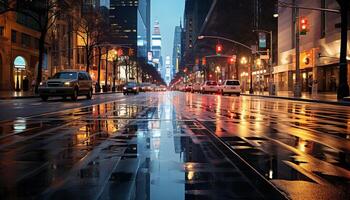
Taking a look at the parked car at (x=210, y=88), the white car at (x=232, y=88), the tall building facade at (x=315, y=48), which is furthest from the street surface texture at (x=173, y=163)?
the parked car at (x=210, y=88)

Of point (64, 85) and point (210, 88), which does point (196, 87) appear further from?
point (64, 85)

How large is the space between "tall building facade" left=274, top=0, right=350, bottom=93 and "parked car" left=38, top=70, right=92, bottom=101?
2575 cm

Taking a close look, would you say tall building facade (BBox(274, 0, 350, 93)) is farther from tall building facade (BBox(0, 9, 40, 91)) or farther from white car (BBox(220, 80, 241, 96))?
tall building facade (BBox(0, 9, 40, 91))

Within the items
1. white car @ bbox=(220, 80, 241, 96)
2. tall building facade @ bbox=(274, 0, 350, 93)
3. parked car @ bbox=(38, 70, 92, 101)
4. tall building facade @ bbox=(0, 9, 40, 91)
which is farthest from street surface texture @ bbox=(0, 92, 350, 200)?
tall building facade @ bbox=(0, 9, 40, 91)

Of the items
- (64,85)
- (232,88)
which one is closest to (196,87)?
(232,88)

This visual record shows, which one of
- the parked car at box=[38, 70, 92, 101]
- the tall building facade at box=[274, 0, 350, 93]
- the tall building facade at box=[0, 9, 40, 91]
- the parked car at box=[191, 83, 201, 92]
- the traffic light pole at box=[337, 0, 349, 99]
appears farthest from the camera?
the parked car at box=[191, 83, 201, 92]

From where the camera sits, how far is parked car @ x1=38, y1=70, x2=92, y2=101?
35.0 m

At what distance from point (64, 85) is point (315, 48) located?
37.2 metres

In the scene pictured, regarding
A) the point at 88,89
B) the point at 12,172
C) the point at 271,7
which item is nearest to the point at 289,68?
the point at 271,7

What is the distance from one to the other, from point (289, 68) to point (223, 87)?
15.0 meters

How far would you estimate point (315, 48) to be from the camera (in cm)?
6044

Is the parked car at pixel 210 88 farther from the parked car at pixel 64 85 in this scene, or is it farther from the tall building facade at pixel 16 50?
the parked car at pixel 64 85

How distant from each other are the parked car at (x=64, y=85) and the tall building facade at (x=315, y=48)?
84.5 feet

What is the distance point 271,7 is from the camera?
79688 millimetres
